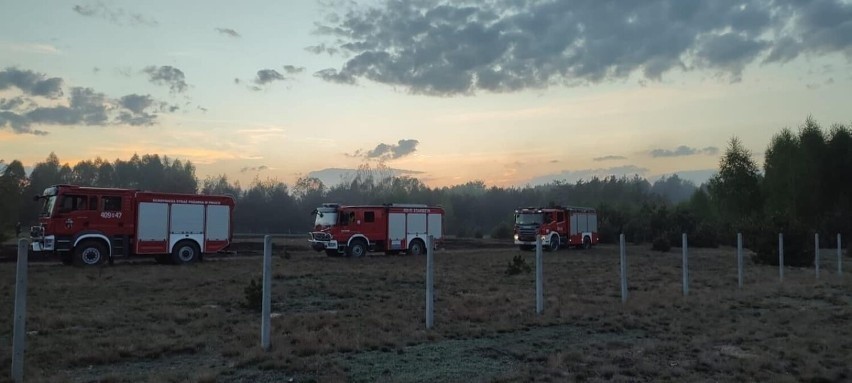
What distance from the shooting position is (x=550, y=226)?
132 ft

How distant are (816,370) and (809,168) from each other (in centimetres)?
5161

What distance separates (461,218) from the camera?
11750 centimetres

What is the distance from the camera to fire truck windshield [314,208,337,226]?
105 feet

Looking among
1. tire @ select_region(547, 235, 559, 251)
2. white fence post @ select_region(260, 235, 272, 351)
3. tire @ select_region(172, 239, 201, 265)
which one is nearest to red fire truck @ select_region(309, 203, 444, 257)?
tire @ select_region(172, 239, 201, 265)

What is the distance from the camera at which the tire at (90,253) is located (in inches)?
901

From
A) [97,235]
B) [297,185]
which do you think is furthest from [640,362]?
[297,185]

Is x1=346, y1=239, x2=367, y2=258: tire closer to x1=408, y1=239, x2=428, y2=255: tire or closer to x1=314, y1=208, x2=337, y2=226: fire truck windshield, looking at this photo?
x1=314, y1=208, x2=337, y2=226: fire truck windshield

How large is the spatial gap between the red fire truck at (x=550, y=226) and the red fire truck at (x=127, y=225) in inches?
744

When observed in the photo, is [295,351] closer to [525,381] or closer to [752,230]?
[525,381]

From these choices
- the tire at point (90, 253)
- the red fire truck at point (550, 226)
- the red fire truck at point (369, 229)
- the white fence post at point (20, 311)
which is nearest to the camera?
the white fence post at point (20, 311)

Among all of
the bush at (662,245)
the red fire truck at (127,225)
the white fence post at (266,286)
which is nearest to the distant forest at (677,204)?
the bush at (662,245)

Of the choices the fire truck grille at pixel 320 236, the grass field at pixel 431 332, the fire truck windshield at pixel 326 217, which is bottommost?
the grass field at pixel 431 332

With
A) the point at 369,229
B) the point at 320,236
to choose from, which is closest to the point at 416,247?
the point at 369,229

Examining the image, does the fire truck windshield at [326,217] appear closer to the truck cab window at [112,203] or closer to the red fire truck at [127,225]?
the red fire truck at [127,225]
